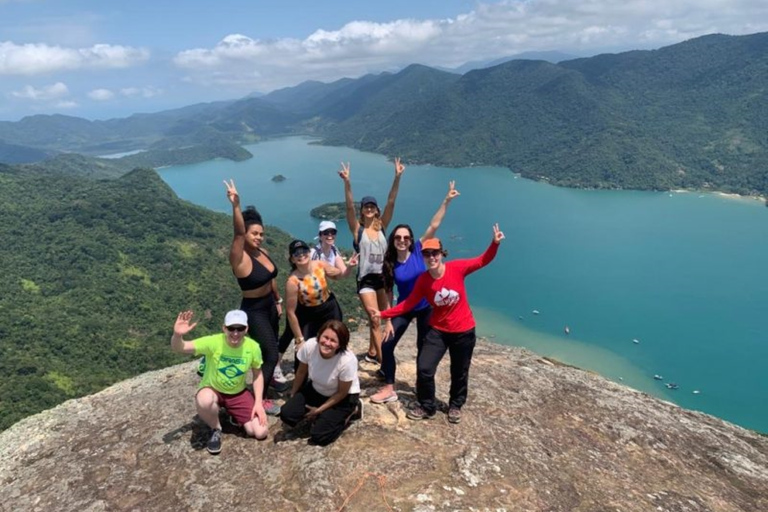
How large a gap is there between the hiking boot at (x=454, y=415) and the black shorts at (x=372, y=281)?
6.38ft

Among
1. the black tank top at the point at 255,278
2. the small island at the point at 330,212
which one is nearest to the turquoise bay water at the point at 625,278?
the small island at the point at 330,212

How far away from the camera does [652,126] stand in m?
179

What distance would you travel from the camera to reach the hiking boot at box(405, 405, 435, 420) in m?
5.92

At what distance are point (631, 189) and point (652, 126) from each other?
57963 mm

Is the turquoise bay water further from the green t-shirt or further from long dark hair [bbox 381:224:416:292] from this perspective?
the green t-shirt

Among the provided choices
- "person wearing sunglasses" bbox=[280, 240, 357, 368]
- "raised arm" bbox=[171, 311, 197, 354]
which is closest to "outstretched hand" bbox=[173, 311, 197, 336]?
"raised arm" bbox=[171, 311, 197, 354]

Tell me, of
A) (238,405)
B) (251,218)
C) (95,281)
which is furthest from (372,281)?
(95,281)

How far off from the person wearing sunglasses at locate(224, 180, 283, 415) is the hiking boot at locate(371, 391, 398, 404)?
4.39 ft

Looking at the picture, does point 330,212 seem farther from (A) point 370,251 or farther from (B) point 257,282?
(B) point 257,282

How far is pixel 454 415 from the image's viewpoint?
594 cm

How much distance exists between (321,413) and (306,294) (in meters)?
1.50

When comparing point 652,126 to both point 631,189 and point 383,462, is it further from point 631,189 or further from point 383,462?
point 383,462

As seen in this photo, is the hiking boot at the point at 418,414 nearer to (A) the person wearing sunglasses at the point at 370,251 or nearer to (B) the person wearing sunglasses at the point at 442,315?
(B) the person wearing sunglasses at the point at 442,315

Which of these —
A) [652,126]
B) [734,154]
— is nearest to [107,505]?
[734,154]
